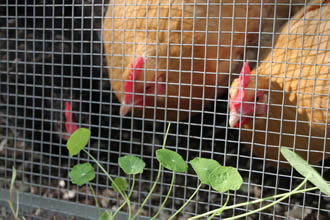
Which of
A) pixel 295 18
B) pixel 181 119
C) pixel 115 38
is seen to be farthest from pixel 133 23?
pixel 295 18

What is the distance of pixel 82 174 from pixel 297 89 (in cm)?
79

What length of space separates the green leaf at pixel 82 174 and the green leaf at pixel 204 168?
0.30 metres

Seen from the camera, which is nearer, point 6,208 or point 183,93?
point 6,208

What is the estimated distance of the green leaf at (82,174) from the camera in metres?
0.90

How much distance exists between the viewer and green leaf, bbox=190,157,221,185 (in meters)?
0.76

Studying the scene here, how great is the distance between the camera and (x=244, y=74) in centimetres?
120

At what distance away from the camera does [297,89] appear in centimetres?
122

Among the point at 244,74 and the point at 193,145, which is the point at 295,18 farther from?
the point at 193,145

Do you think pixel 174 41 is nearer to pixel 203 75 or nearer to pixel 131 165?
pixel 203 75

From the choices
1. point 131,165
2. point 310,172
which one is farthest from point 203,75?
point 310,172

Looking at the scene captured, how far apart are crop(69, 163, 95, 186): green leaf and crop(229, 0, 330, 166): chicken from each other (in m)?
0.53

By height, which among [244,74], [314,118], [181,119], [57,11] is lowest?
[181,119]

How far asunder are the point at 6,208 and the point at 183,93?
0.86m

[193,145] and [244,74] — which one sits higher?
[244,74]
